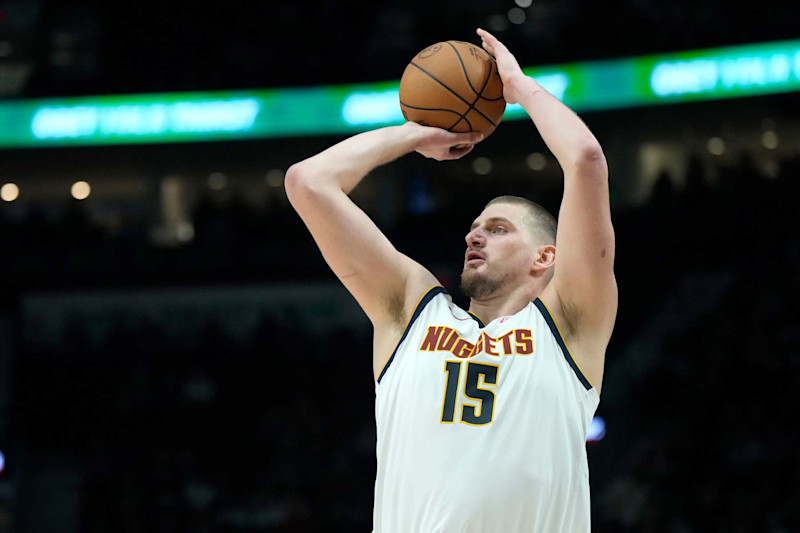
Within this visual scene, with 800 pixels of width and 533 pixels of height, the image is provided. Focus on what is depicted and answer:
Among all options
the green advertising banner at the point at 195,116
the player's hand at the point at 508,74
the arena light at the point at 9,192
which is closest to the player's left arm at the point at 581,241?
the player's hand at the point at 508,74

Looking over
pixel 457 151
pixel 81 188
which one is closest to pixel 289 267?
pixel 81 188

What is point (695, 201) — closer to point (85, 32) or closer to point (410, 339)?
point (85, 32)

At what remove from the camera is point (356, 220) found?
10.4ft

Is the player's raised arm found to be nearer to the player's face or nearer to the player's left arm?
the player's face

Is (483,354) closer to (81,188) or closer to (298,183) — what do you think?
(298,183)

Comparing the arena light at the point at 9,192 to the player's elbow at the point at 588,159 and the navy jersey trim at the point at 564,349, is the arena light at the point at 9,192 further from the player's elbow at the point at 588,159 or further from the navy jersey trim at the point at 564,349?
the player's elbow at the point at 588,159

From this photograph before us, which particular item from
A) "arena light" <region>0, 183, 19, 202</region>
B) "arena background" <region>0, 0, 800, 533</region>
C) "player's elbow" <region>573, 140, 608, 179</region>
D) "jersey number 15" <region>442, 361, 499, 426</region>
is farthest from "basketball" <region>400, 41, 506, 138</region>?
"arena light" <region>0, 183, 19, 202</region>

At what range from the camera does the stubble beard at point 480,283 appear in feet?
A: 11.3

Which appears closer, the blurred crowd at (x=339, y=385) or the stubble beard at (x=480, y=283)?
the stubble beard at (x=480, y=283)

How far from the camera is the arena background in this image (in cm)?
1191

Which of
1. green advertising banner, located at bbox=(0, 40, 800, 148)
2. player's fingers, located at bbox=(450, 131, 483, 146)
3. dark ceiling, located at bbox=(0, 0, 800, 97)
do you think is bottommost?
player's fingers, located at bbox=(450, 131, 483, 146)

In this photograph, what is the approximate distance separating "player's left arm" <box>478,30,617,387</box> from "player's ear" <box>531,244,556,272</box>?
0.86ft

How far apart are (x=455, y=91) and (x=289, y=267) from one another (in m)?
9.83

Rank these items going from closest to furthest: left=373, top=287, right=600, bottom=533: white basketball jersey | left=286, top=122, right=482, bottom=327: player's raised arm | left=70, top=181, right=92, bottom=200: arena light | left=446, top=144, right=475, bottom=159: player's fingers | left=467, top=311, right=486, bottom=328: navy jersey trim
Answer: left=373, top=287, right=600, bottom=533: white basketball jersey, left=286, top=122, right=482, bottom=327: player's raised arm, left=467, top=311, right=486, bottom=328: navy jersey trim, left=446, top=144, right=475, bottom=159: player's fingers, left=70, top=181, right=92, bottom=200: arena light
